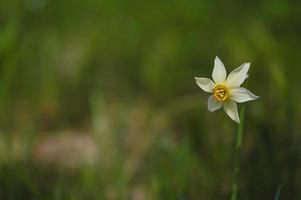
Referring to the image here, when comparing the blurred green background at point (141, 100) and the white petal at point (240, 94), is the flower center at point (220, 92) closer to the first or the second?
the white petal at point (240, 94)

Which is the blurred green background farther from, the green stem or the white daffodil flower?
the white daffodil flower

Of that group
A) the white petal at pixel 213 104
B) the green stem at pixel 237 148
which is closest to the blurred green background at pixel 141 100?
the green stem at pixel 237 148

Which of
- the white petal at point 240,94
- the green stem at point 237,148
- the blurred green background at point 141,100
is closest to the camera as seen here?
the white petal at point 240,94

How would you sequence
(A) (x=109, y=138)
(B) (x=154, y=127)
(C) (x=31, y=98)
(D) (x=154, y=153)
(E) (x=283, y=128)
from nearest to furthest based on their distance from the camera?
(E) (x=283, y=128) → (D) (x=154, y=153) → (A) (x=109, y=138) → (B) (x=154, y=127) → (C) (x=31, y=98)

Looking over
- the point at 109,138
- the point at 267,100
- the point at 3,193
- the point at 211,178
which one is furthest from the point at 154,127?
the point at 3,193

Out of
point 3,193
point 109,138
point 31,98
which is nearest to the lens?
point 3,193

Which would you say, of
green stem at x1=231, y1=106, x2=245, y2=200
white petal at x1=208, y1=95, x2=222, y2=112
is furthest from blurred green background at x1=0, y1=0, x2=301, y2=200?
white petal at x1=208, y1=95, x2=222, y2=112

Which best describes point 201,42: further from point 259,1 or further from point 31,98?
point 31,98
